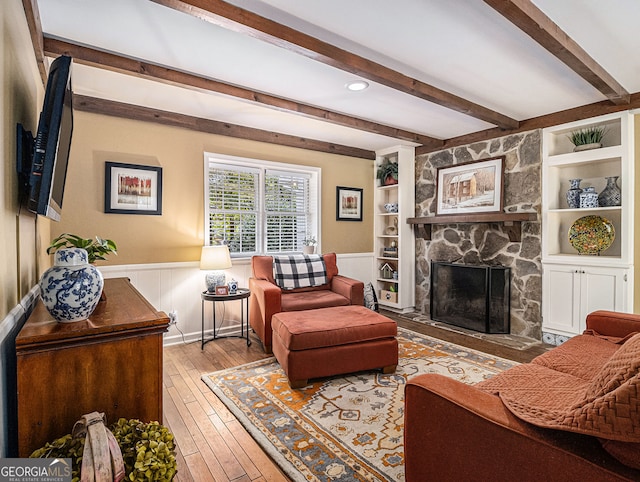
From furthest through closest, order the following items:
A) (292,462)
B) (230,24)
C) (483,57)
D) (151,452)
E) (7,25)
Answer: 1. (483,57)
2. (230,24)
3. (292,462)
4. (7,25)
5. (151,452)

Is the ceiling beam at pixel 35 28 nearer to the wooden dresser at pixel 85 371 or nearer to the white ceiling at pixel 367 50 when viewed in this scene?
the white ceiling at pixel 367 50

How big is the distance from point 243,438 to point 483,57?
117 inches

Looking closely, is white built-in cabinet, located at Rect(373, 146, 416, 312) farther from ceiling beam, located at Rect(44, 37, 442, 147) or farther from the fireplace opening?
ceiling beam, located at Rect(44, 37, 442, 147)

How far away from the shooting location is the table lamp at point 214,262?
139 inches

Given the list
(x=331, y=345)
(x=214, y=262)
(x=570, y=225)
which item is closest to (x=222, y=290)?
(x=214, y=262)

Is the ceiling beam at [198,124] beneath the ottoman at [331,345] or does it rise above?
above

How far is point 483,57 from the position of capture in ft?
8.00

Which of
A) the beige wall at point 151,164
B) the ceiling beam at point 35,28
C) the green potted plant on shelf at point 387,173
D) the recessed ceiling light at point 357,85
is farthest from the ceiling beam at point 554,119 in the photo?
the ceiling beam at point 35,28

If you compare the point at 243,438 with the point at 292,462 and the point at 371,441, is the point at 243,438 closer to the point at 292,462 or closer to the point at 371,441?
the point at 292,462

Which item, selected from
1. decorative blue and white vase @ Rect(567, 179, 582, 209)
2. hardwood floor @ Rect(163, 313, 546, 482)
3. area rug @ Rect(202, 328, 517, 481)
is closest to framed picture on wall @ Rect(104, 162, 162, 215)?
hardwood floor @ Rect(163, 313, 546, 482)

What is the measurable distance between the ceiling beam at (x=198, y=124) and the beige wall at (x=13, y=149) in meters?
1.49

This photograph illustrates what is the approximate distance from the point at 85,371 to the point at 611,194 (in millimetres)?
4320

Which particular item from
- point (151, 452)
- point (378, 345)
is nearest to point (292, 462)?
point (151, 452)

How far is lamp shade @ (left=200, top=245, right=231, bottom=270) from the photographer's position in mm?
3539
